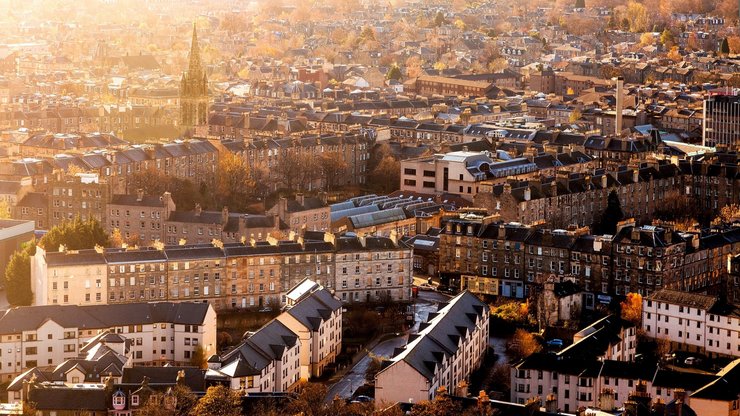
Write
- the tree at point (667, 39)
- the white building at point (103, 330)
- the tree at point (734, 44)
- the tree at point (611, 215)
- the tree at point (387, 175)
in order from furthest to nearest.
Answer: the tree at point (667, 39) < the tree at point (734, 44) < the tree at point (387, 175) < the tree at point (611, 215) < the white building at point (103, 330)

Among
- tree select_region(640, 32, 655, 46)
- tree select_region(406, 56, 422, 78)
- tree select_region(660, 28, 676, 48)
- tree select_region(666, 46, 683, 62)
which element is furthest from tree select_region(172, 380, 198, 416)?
tree select_region(640, 32, 655, 46)

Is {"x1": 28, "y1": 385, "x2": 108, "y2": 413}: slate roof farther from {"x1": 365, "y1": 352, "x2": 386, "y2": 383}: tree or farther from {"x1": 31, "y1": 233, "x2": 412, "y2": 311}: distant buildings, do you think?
{"x1": 31, "y1": 233, "x2": 412, "y2": 311}: distant buildings

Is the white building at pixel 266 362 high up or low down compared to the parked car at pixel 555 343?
up

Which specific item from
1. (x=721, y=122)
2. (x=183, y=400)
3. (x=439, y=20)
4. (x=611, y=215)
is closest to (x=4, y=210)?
(x=611, y=215)

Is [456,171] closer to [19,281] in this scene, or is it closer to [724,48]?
[19,281]

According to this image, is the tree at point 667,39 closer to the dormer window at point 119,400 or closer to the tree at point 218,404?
the dormer window at point 119,400

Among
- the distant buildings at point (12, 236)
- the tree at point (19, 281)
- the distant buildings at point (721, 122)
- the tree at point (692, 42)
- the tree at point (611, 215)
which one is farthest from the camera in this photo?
the tree at point (692, 42)

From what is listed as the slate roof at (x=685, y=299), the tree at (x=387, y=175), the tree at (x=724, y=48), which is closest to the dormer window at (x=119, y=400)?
the slate roof at (x=685, y=299)

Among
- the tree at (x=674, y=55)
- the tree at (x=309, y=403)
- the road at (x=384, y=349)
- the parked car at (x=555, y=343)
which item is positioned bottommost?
the road at (x=384, y=349)
